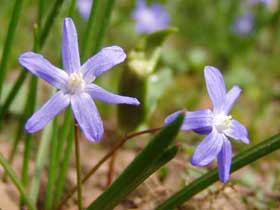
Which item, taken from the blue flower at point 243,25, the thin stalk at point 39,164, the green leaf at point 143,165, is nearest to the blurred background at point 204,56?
the blue flower at point 243,25

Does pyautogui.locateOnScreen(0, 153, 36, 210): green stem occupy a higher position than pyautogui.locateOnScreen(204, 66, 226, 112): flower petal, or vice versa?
pyautogui.locateOnScreen(204, 66, 226, 112): flower petal

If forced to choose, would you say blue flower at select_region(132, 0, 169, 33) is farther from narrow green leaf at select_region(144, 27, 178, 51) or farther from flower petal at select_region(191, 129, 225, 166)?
flower petal at select_region(191, 129, 225, 166)

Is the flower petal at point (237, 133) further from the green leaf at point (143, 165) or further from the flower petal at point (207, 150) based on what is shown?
the green leaf at point (143, 165)

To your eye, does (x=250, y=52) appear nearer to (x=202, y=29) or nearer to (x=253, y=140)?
(x=202, y=29)

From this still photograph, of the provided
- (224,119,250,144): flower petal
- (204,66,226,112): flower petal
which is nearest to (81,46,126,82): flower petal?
(204,66,226,112): flower petal

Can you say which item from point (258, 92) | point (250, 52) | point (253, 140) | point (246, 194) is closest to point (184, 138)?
point (253, 140)

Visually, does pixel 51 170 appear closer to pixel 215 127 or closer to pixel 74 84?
pixel 74 84
